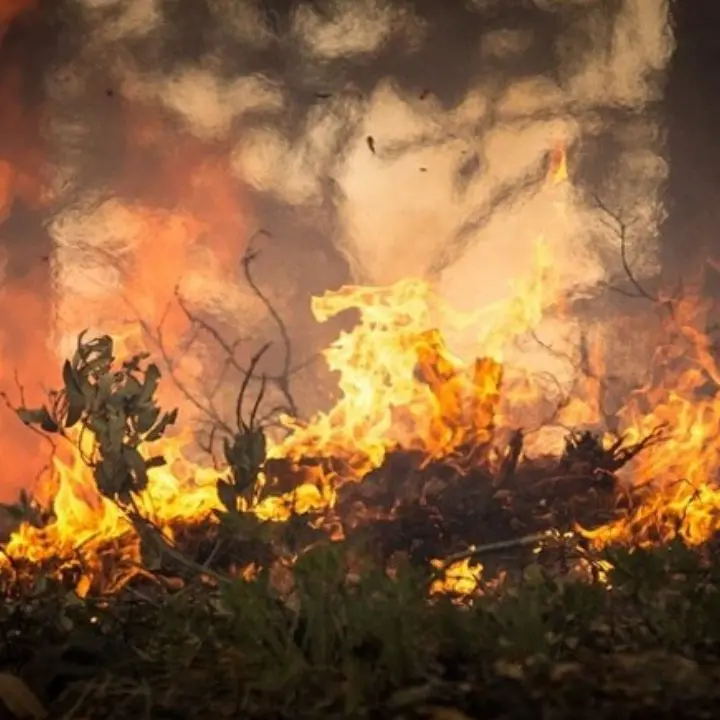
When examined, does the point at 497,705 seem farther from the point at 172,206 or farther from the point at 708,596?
the point at 172,206

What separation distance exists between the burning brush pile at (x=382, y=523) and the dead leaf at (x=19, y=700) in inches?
1.4

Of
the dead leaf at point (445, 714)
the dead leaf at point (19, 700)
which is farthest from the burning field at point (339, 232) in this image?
the dead leaf at point (445, 714)

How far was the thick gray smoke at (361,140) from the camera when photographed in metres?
2.43

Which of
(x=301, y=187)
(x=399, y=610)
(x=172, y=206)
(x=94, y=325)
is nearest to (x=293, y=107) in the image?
(x=301, y=187)

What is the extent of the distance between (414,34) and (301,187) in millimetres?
429

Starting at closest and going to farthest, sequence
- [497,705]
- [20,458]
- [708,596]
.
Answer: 1. [497,705]
2. [708,596]
3. [20,458]

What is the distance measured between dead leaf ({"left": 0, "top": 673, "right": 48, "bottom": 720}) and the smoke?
53.4 inches

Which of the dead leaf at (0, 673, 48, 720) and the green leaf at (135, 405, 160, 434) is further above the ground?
the green leaf at (135, 405, 160, 434)

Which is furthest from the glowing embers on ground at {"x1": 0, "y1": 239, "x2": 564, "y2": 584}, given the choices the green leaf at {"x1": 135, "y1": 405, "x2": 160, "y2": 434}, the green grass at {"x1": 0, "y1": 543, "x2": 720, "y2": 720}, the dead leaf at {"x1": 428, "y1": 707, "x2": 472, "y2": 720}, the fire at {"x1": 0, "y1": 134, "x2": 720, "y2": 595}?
the dead leaf at {"x1": 428, "y1": 707, "x2": 472, "y2": 720}

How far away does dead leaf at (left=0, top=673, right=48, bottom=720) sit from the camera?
112 centimetres

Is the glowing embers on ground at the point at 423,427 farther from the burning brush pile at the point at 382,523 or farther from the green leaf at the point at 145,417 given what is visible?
the green leaf at the point at 145,417

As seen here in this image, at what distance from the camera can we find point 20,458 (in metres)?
2.42

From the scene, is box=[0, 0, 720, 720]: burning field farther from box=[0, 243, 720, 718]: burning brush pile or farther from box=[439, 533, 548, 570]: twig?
box=[439, 533, 548, 570]: twig

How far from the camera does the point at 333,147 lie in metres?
2.44
